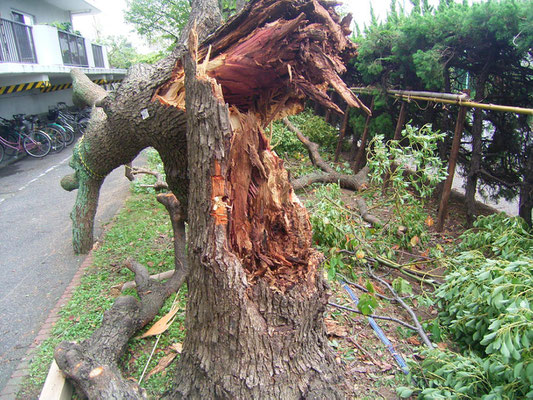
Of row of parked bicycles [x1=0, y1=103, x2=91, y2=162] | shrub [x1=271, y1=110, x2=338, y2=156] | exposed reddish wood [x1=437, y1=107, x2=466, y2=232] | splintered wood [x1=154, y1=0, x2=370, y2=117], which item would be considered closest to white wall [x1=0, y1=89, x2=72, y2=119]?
row of parked bicycles [x1=0, y1=103, x2=91, y2=162]

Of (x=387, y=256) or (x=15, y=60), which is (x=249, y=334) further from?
(x=15, y=60)

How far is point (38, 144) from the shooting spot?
37.4 ft

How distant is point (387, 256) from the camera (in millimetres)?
4480

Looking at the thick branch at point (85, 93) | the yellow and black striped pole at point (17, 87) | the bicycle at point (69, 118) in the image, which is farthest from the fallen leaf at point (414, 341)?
the bicycle at point (69, 118)

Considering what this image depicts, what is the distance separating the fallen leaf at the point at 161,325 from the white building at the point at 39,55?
8562 millimetres

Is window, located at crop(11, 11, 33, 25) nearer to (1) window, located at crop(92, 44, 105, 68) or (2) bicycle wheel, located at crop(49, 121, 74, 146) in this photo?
(1) window, located at crop(92, 44, 105, 68)

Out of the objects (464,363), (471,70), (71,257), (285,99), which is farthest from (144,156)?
(464,363)

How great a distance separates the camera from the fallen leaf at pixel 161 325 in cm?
343

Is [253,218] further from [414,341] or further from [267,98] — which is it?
[414,341]

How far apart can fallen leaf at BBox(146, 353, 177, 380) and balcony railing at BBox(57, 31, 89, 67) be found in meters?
13.8

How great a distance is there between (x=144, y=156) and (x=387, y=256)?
30.9 ft

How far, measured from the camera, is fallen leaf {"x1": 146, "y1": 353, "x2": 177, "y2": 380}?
2.94 meters

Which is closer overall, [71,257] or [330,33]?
[330,33]

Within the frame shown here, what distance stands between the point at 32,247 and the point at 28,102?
10934 millimetres
